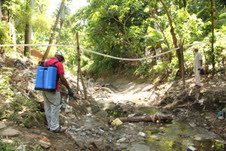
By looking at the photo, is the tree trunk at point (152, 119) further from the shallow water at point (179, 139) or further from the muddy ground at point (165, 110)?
the muddy ground at point (165, 110)

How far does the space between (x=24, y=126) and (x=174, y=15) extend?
29.2 feet

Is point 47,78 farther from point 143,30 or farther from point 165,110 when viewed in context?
point 143,30

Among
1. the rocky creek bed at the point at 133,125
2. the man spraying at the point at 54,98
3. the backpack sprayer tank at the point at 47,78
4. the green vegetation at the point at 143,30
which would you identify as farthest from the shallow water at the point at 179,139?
the green vegetation at the point at 143,30

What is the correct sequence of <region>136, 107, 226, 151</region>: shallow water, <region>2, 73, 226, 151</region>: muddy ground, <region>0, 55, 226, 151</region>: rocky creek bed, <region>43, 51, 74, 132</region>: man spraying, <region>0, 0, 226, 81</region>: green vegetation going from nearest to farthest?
<region>2, 73, 226, 151</region>: muddy ground, <region>0, 55, 226, 151</region>: rocky creek bed, <region>43, 51, 74, 132</region>: man spraying, <region>136, 107, 226, 151</region>: shallow water, <region>0, 0, 226, 81</region>: green vegetation

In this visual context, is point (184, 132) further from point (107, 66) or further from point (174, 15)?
point (107, 66)

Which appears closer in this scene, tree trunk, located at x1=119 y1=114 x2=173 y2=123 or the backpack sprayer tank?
the backpack sprayer tank

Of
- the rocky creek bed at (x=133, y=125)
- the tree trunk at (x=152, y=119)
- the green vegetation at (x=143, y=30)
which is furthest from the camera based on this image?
the green vegetation at (x=143, y=30)

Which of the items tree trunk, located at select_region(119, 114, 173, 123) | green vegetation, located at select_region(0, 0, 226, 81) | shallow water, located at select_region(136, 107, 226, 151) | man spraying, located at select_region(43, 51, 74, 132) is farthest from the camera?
green vegetation, located at select_region(0, 0, 226, 81)

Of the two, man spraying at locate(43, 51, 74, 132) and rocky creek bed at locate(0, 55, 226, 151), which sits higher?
man spraying at locate(43, 51, 74, 132)

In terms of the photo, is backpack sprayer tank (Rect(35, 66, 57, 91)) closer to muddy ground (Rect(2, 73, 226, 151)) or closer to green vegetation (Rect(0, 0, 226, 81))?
muddy ground (Rect(2, 73, 226, 151))

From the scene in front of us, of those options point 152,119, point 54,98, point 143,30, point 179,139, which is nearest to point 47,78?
point 54,98

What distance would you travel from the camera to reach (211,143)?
6.08 m

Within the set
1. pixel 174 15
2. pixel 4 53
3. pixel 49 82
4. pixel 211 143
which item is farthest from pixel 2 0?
pixel 211 143

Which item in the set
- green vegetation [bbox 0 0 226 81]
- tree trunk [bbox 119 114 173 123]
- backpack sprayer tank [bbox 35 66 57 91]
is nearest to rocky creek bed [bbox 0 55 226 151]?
tree trunk [bbox 119 114 173 123]
